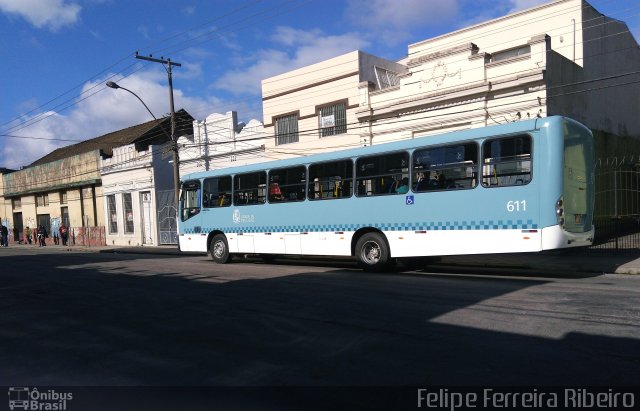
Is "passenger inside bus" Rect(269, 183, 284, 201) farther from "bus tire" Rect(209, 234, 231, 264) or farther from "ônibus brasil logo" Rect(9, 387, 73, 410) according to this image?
"ônibus brasil logo" Rect(9, 387, 73, 410)

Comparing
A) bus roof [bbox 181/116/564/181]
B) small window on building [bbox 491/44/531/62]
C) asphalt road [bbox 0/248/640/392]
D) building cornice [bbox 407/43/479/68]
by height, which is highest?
small window on building [bbox 491/44/531/62]

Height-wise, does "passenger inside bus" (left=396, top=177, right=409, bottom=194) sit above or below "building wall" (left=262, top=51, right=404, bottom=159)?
below

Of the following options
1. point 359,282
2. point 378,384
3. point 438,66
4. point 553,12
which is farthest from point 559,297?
point 553,12

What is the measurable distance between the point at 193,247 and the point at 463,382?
47.8 ft

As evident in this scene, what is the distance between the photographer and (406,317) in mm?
7105

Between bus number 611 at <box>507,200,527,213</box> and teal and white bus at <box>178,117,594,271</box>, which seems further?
bus number 611 at <box>507,200,527,213</box>

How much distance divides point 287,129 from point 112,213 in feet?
57.3

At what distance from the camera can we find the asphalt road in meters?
4.93

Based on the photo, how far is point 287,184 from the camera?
14383 millimetres

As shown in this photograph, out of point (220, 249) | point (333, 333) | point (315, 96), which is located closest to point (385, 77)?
point (315, 96)

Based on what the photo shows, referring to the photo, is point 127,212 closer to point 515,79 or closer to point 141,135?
point 141,135

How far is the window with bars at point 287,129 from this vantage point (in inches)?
869

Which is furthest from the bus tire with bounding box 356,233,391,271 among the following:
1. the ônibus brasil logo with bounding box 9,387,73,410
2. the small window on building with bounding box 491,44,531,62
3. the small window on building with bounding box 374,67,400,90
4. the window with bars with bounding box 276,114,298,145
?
the small window on building with bounding box 491,44,531,62

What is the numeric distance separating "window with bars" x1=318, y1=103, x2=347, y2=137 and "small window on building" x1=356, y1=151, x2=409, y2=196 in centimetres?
775
